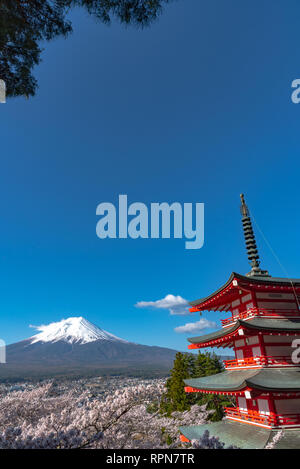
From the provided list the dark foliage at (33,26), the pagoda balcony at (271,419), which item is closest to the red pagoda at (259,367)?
the pagoda balcony at (271,419)

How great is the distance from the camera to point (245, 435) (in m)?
10.7

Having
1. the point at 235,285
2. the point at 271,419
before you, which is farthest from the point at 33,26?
the point at 271,419

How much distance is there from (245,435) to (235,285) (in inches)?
251

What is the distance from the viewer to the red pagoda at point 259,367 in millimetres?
10180

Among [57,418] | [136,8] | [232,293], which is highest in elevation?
[136,8]

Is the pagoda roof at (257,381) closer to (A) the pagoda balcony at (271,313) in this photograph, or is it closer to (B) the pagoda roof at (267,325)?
(B) the pagoda roof at (267,325)

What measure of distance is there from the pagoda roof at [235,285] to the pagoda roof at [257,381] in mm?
Result: 3801

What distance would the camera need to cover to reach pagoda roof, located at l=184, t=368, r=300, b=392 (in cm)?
984

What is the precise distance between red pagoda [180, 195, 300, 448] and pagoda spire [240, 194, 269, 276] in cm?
11

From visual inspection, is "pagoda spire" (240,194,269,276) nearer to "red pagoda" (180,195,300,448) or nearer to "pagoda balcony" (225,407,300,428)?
"red pagoda" (180,195,300,448)
